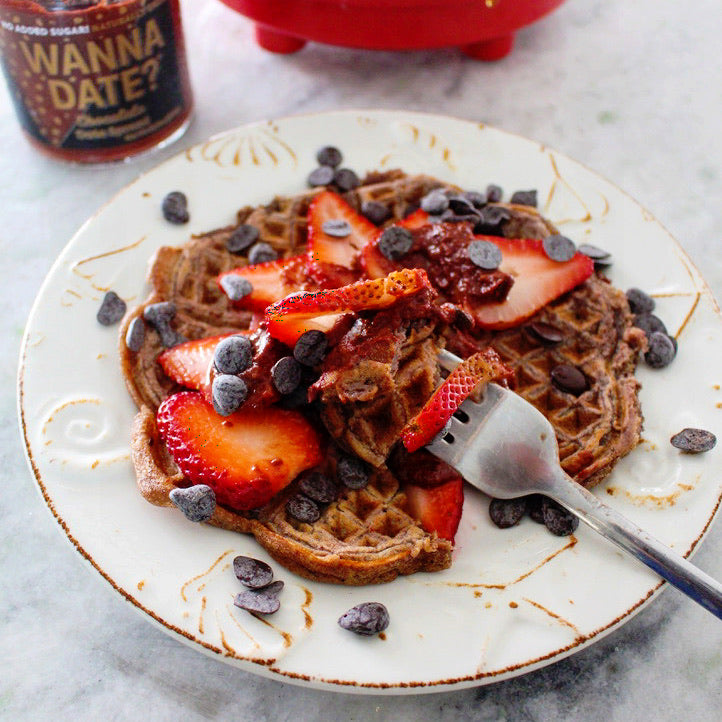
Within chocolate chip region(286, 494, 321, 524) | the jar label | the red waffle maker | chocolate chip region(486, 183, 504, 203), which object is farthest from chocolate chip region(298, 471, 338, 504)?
the red waffle maker

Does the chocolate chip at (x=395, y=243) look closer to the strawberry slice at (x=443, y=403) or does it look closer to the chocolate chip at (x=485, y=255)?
the chocolate chip at (x=485, y=255)

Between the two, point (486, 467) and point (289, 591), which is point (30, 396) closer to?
point (289, 591)

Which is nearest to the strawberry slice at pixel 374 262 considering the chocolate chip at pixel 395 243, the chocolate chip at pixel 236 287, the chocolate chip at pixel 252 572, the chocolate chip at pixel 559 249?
the chocolate chip at pixel 395 243

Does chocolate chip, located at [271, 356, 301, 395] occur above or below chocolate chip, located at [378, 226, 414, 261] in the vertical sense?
below

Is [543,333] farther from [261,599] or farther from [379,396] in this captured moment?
[261,599]

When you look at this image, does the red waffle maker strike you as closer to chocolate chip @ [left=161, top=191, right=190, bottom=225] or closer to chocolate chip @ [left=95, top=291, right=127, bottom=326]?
chocolate chip @ [left=161, top=191, right=190, bottom=225]

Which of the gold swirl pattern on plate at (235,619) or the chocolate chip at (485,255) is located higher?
the chocolate chip at (485,255)
